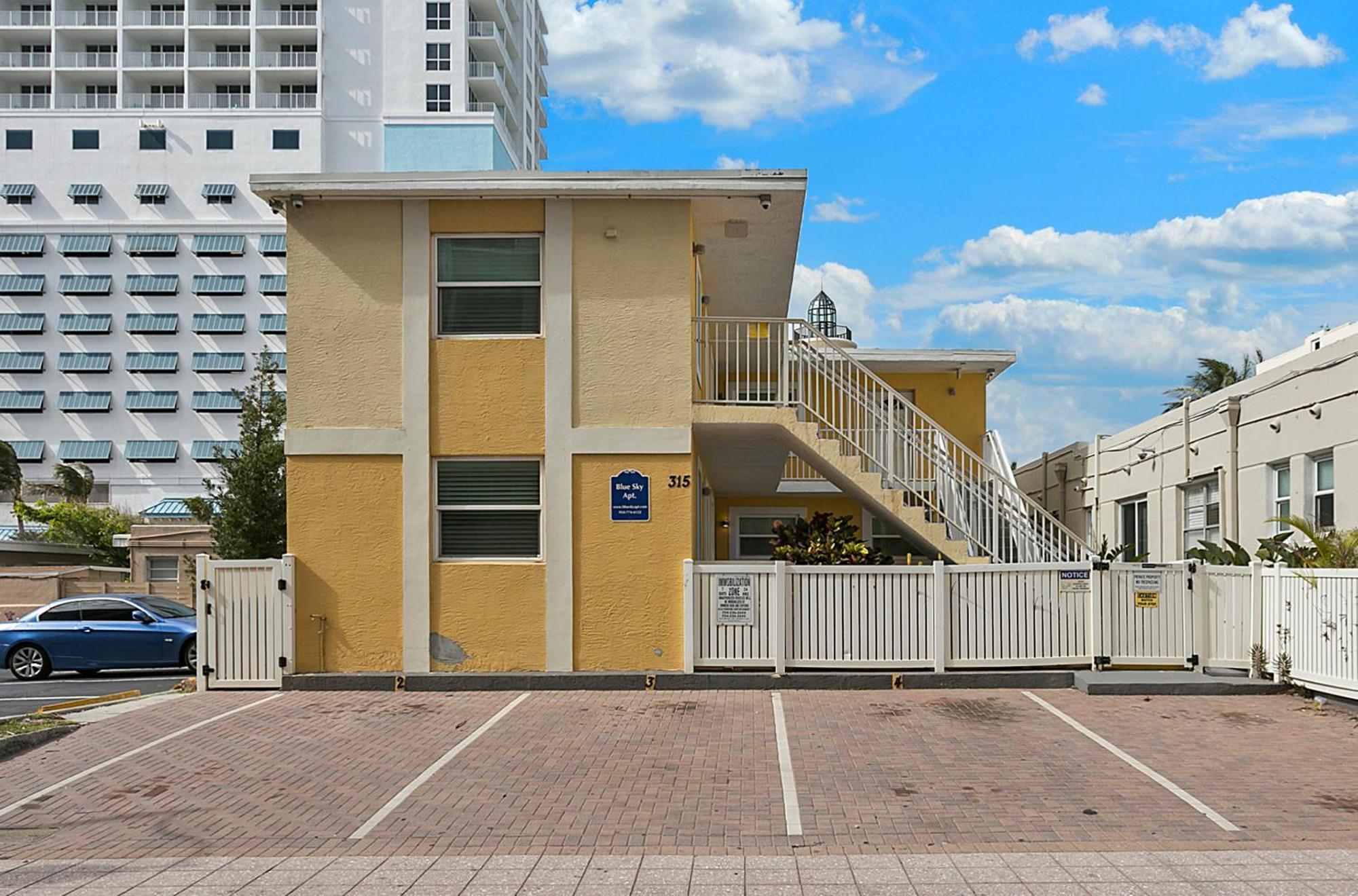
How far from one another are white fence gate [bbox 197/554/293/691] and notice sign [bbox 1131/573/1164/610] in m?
9.65

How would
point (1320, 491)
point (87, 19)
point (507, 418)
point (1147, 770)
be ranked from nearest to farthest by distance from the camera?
point (1147, 770)
point (507, 418)
point (1320, 491)
point (87, 19)

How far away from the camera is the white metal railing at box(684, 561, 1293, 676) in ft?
48.1

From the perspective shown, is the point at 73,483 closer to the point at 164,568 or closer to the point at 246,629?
the point at 164,568

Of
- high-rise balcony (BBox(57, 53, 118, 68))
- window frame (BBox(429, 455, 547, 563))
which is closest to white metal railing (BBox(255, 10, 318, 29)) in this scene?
high-rise balcony (BBox(57, 53, 118, 68))

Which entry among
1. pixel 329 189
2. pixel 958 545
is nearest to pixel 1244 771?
pixel 958 545

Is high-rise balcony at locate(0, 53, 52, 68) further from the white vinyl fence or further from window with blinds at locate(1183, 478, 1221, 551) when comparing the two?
the white vinyl fence

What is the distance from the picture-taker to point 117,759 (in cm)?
1150

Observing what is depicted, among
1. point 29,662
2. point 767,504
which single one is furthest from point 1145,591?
point 29,662

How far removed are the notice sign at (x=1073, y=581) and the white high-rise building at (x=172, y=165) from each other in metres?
79.2

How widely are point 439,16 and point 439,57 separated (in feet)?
Answer: 9.17

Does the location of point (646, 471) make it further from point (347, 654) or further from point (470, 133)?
point (470, 133)

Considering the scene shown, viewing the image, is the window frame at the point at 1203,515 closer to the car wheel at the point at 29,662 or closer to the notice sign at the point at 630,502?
the notice sign at the point at 630,502

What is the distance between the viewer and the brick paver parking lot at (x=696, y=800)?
7.81 m

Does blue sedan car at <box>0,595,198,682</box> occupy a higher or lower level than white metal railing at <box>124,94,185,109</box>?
lower
